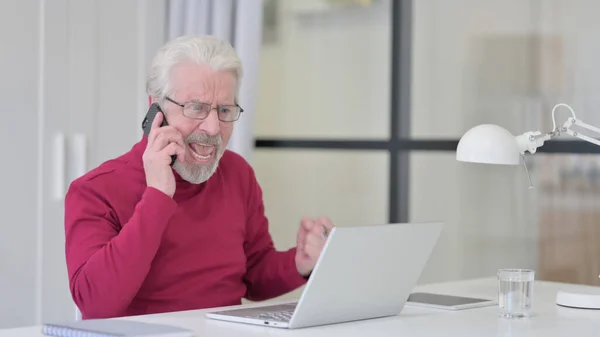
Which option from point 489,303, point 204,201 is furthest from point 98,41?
point 489,303

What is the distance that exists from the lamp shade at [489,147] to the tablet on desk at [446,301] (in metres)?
0.34

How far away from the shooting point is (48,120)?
11.2 ft

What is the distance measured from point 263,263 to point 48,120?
4.29 ft

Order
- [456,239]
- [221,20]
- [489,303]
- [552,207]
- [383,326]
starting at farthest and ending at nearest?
[221,20]
[456,239]
[552,207]
[489,303]
[383,326]

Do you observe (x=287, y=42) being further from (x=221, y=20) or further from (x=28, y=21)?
(x=28, y=21)

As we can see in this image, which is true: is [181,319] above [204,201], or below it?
below

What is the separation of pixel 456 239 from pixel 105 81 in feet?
4.71

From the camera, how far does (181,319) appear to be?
6.21 ft

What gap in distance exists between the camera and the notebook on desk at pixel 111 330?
1.58m

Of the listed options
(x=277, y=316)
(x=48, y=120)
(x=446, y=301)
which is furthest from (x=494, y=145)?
(x=48, y=120)

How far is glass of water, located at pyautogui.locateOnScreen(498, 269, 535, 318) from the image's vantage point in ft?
6.50

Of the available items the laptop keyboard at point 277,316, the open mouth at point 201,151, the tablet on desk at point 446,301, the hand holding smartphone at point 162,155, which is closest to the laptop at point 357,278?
the laptop keyboard at point 277,316

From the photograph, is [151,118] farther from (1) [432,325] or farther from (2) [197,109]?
(1) [432,325]

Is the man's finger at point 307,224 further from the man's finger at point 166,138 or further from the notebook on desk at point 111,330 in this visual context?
the notebook on desk at point 111,330
